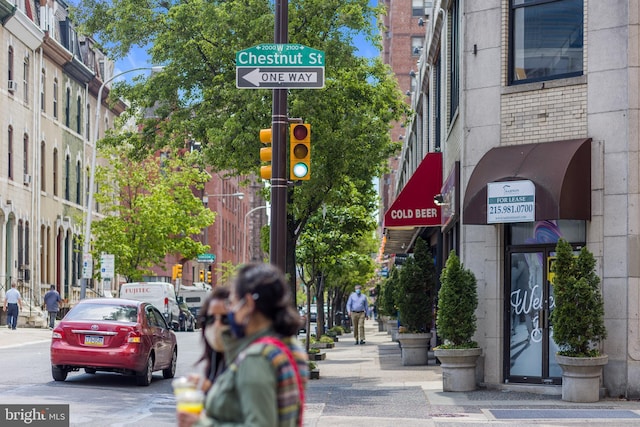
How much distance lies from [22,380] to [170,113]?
875cm

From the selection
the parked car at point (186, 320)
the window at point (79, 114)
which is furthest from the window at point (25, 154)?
the parked car at point (186, 320)

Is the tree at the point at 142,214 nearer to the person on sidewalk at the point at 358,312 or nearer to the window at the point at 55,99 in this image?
the window at the point at 55,99

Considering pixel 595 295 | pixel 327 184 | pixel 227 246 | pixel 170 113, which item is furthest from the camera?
pixel 227 246

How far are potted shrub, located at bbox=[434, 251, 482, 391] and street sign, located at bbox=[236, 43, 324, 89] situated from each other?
4829 mm

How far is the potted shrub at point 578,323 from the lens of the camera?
15.6 metres

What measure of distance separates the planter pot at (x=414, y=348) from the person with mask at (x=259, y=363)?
20.3 m

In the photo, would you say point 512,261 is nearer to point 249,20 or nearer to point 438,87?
point 249,20

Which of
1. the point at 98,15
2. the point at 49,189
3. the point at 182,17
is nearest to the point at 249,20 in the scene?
the point at 182,17

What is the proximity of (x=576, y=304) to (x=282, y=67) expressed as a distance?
550 centimetres

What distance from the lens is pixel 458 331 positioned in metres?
17.2

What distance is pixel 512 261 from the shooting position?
1777 cm

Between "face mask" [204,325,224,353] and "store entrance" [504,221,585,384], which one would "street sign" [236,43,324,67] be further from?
"face mask" [204,325,224,353]

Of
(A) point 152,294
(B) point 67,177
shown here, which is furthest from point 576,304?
(B) point 67,177

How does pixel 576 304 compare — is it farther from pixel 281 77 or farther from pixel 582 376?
pixel 281 77
